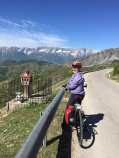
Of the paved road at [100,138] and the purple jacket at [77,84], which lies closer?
the paved road at [100,138]

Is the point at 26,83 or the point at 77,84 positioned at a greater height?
the point at 77,84

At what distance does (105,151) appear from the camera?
332cm

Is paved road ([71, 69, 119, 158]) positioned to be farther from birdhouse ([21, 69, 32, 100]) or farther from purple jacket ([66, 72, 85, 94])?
birdhouse ([21, 69, 32, 100])

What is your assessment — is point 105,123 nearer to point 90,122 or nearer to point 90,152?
point 90,122

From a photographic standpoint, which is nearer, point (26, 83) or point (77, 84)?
point (77, 84)

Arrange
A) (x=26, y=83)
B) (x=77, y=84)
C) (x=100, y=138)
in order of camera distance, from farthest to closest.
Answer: (x=26, y=83)
(x=77, y=84)
(x=100, y=138)

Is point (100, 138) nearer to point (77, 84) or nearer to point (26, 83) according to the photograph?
point (77, 84)

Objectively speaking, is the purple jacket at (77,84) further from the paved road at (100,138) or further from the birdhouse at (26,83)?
the birdhouse at (26,83)

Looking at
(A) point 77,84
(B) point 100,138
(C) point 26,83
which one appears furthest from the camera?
(C) point 26,83

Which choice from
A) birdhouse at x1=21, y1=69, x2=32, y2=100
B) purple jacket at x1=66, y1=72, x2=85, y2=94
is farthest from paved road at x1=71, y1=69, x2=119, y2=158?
birdhouse at x1=21, y1=69, x2=32, y2=100

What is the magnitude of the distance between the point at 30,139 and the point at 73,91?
2.19 metres

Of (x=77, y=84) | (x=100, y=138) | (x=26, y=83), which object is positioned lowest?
(x=100, y=138)

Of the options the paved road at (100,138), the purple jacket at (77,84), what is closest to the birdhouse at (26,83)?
the paved road at (100,138)

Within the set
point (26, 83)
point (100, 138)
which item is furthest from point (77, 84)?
point (26, 83)
